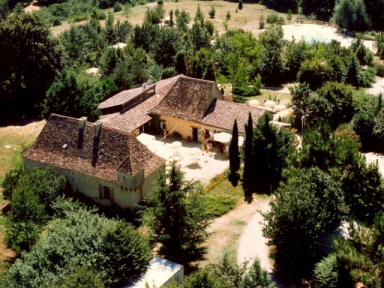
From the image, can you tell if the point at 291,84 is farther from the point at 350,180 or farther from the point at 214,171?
the point at 350,180

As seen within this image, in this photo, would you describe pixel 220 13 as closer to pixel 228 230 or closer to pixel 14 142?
pixel 14 142

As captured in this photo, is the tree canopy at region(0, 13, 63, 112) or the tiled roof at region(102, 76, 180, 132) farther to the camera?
the tree canopy at region(0, 13, 63, 112)

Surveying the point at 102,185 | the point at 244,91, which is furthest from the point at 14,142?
the point at 244,91

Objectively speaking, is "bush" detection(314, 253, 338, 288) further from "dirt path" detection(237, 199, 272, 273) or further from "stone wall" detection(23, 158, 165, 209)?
"stone wall" detection(23, 158, 165, 209)

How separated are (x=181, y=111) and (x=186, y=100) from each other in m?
1.57

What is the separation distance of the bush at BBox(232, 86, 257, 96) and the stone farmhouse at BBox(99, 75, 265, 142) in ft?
37.7

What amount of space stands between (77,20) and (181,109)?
7672cm

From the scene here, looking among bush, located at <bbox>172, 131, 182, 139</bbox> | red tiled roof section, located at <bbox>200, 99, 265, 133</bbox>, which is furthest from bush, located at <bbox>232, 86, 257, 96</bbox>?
bush, located at <bbox>172, 131, 182, 139</bbox>

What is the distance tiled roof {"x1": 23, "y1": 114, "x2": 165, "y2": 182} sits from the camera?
151ft

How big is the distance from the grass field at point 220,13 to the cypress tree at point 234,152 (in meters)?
63.4

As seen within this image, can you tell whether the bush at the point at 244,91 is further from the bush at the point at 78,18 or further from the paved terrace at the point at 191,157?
the bush at the point at 78,18

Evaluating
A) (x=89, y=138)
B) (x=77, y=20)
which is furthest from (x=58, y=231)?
(x=77, y=20)

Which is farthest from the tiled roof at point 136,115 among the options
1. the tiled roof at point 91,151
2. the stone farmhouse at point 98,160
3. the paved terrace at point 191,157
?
the stone farmhouse at point 98,160

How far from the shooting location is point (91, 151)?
47.6 m
